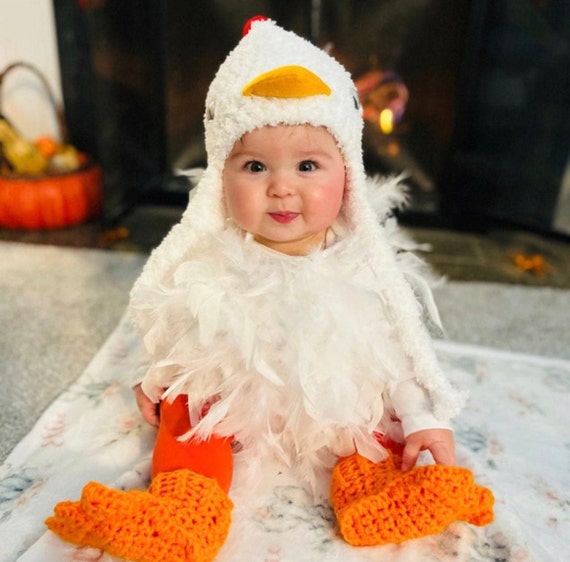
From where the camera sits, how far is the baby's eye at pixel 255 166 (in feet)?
2.15

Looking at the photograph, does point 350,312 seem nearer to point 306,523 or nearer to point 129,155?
point 306,523

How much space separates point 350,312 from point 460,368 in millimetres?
413

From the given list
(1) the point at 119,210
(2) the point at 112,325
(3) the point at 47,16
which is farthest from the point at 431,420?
(3) the point at 47,16

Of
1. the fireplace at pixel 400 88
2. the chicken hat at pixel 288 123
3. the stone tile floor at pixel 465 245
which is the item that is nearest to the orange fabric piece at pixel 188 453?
the chicken hat at pixel 288 123

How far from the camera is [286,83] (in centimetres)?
60

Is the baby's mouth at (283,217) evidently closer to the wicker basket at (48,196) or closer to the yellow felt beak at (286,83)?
the yellow felt beak at (286,83)

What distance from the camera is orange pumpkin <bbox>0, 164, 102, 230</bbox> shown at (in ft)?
5.10

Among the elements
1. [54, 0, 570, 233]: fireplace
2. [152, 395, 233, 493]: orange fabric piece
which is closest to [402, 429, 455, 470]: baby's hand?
[152, 395, 233, 493]: orange fabric piece

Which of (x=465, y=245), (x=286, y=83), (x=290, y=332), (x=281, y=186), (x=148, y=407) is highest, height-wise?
(x=286, y=83)

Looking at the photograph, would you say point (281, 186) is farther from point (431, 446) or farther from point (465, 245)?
point (465, 245)

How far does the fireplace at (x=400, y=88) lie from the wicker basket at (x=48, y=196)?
56 mm

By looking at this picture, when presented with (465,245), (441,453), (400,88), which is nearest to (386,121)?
(400,88)

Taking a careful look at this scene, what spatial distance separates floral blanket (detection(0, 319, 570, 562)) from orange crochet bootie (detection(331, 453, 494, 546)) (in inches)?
1.1

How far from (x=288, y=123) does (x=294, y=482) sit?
0.40 meters
